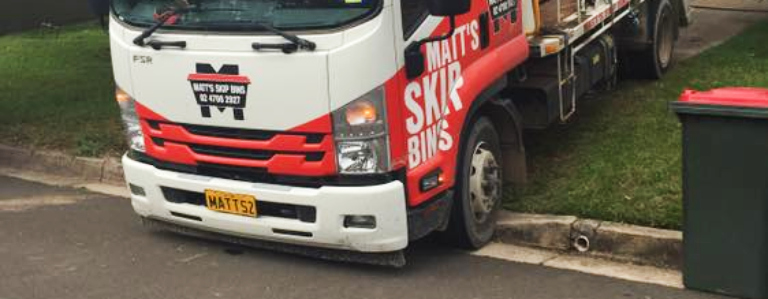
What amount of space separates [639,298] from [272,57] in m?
2.21

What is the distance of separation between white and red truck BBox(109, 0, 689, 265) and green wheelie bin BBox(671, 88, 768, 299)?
1.26 metres

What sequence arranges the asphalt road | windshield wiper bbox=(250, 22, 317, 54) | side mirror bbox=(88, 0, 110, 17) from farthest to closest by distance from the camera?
side mirror bbox=(88, 0, 110, 17) < the asphalt road < windshield wiper bbox=(250, 22, 317, 54)

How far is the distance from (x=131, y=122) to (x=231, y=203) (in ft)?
2.87

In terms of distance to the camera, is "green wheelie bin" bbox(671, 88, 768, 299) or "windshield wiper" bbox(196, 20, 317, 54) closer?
"green wheelie bin" bbox(671, 88, 768, 299)

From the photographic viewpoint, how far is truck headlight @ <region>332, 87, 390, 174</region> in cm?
477

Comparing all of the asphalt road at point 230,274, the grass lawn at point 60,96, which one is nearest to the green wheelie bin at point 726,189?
the asphalt road at point 230,274

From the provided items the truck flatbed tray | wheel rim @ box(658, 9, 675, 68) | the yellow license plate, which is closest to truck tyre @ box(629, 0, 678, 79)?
wheel rim @ box(658, 9, 675, 68)

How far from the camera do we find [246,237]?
5426mm

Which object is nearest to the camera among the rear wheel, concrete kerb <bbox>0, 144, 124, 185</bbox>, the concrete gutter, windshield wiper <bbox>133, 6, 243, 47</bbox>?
windshield wiper <bbox>133, 6, 243, 47</bbox>

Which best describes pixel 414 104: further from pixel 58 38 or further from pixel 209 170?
pixel 58 38

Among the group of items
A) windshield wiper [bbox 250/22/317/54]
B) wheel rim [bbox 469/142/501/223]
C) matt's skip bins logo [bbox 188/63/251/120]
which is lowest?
wheel rim [bbox 469/142/501/223]

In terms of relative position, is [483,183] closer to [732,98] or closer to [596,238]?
[596,238]

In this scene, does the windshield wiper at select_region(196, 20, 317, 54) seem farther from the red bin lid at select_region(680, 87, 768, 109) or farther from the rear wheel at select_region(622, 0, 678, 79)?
the rear wheel at select_region(622, 0, 678, 79)

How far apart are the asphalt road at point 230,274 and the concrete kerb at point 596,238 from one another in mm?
322
